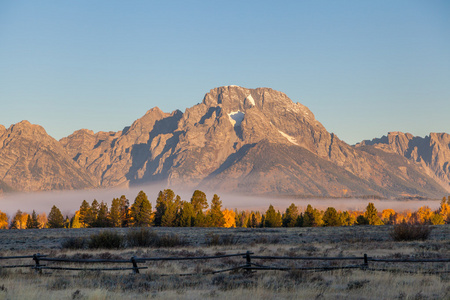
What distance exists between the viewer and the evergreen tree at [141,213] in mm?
89250

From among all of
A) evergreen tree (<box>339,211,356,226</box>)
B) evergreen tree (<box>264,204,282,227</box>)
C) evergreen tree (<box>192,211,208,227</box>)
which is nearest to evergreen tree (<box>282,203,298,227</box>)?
evergreen tree (<box>264,204,282,227</box>)

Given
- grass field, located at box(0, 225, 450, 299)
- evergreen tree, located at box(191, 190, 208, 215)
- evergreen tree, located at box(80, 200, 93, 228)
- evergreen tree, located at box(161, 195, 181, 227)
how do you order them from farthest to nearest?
evergreen tree, located at box(80, 200, 93, 228) < evergreen tree, located at box(191, 190, 208, 215) < evergreen tree, located at box(161, 195, 181, 227) < grass field, located at box(0, 225, 450, 299)

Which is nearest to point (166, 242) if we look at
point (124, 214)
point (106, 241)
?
point (106, 241)

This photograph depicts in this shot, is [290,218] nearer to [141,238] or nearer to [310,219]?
[310,219]

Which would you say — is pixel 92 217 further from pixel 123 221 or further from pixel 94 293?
Answer: pixel 94 293

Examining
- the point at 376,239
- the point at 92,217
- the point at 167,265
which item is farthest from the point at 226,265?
the point at 92,217

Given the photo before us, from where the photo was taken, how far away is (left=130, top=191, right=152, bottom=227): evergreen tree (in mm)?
89250

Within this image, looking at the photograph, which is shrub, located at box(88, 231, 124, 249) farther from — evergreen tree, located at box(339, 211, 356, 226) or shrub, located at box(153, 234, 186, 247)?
evergreen tree, located at box(339, 211, 356, 226)

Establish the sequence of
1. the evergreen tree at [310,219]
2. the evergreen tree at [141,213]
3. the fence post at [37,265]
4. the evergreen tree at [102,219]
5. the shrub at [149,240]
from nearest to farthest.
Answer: the fence post at [37,265]
the shrub at [149,240]
the evergreen tree at [141,213]
the evergreen tree at [102,219]
the evergreen tree at [310,219]

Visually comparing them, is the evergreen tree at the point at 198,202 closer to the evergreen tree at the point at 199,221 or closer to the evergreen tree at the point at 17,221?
the evergreen tree at the point at 199,221

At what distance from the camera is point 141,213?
3526 inches

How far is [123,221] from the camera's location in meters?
94.8

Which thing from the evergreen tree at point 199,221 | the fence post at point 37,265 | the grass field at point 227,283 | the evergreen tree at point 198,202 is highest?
the evergreen tree at point 198,202

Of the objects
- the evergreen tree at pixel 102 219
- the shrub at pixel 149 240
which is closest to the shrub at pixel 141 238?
the shrub at pixel 149 240
